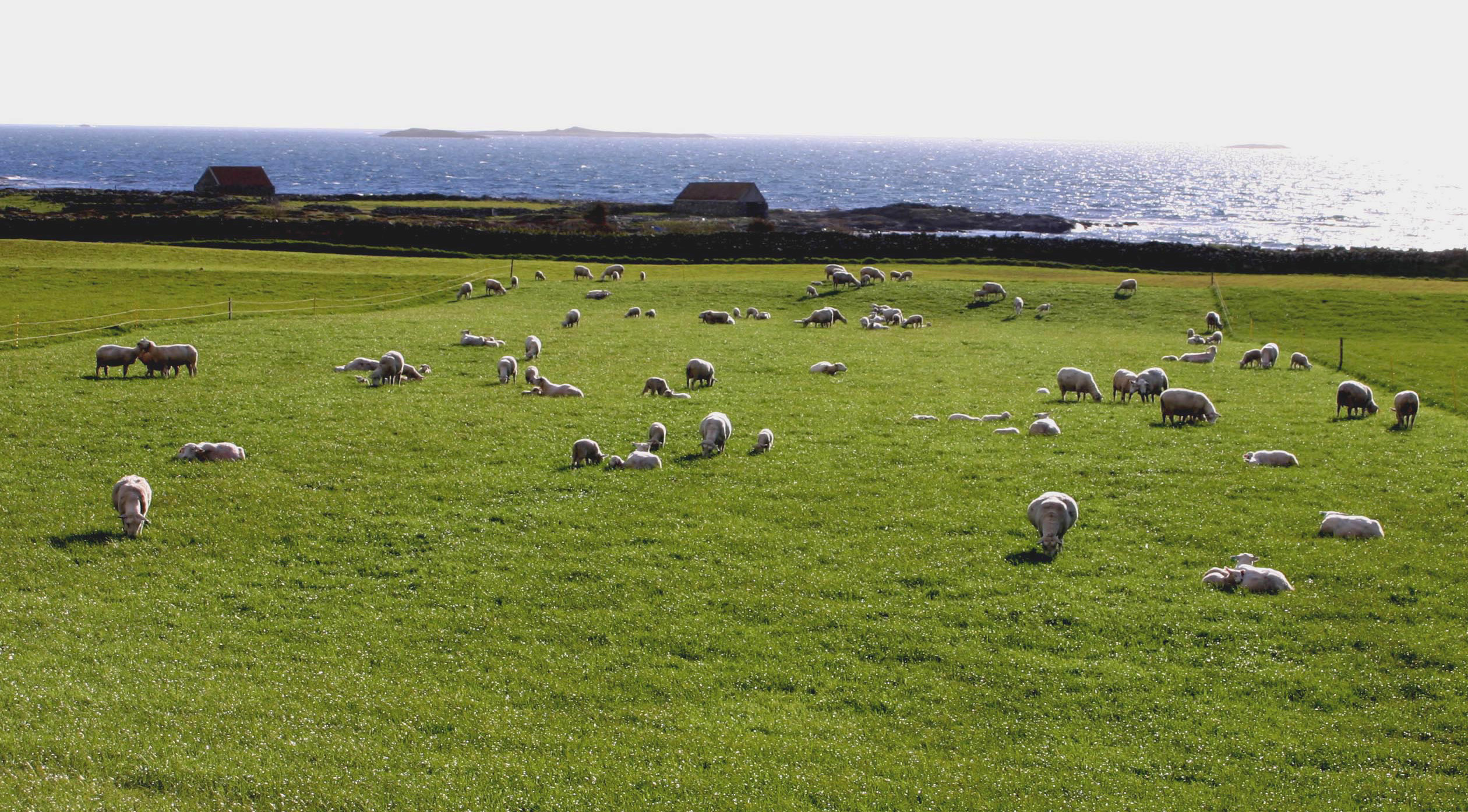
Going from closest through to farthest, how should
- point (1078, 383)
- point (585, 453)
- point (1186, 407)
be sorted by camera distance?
point (585, 453) → point (1186, 407) → point (1078, 383)

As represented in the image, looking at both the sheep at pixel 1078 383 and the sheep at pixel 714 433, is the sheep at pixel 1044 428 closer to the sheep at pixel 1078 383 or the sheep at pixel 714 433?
the sheep at pixel 1078 383

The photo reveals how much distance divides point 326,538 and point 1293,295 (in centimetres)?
5900

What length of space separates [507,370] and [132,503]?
1519cm

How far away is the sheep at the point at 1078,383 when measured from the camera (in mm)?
32031

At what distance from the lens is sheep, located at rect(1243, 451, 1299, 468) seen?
23703 mm

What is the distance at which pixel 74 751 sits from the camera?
11.8 meters

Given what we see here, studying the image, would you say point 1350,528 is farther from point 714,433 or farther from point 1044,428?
point 714,433

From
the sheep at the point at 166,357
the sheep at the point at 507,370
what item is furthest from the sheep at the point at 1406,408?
the sheep at the point at 166,357

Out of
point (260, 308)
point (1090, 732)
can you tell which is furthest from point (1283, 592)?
point (260, 308)

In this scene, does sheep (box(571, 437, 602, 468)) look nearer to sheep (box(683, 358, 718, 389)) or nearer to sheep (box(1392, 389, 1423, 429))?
sheep (box(683, 358, 718, 389))

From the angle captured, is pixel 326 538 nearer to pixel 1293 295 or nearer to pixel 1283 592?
pixel 1283 592

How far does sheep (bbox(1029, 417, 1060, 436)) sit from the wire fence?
36.0m

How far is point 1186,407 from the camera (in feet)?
92.3

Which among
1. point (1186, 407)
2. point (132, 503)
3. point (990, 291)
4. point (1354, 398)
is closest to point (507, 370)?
point (132, 503)
